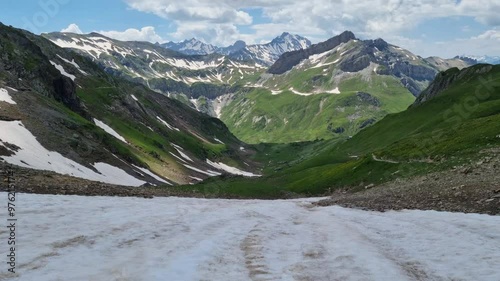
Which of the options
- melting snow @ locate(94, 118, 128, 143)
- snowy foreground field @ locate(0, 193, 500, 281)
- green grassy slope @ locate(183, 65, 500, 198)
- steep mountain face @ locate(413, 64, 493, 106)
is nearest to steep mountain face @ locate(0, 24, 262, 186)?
melting snow @ locate(94, 118, 128, 143)

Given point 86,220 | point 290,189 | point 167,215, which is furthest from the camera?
point 290,189

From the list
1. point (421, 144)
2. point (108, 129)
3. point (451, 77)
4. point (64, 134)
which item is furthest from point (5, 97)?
point (451, 77)

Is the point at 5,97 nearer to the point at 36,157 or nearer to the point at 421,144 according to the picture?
the point at 36,157

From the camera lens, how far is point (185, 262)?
667 inches

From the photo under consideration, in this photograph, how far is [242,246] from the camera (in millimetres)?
20547

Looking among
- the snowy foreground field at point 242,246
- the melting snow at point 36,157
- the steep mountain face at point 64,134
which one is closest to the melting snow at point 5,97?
the steep mountain face at point 64,134

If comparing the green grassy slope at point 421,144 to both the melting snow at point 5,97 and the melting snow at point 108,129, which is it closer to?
the melting snow at point 5,97

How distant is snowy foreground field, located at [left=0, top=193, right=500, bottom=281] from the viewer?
15.7 meters

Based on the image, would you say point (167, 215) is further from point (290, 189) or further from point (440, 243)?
point (290, 189)

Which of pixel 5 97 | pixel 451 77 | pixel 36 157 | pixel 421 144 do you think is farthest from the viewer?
pixel 451 77

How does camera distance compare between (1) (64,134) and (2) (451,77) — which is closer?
(1) (64,134)

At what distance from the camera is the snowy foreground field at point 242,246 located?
51.5 ft

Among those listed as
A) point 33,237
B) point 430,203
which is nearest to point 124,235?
point 33,237

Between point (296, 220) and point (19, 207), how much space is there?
1953cm
